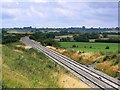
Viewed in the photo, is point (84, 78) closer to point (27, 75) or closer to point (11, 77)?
point (27, 75)

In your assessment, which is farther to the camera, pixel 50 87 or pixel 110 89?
pixel 110 89

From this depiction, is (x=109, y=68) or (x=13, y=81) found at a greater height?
(x=13, y=81)

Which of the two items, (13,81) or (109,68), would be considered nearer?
(13,81)

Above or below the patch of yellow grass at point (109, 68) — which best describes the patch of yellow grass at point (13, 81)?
above

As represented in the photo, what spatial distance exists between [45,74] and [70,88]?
581cm

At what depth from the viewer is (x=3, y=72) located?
29.8 metres

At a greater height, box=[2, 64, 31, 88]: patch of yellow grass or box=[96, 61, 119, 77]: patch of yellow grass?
box=[2, 64, 31, 88]: patch of yellow grass

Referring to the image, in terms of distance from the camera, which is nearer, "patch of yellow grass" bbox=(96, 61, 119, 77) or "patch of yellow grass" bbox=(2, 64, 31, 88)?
"patch of yellow grass" bbox=(2, 64, 31, 88)

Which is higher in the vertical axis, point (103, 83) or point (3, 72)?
point (3, 72)

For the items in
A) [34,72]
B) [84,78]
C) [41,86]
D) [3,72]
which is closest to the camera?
[41,86]

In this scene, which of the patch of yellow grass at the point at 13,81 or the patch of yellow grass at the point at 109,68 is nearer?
the patch of yellow grass at the point at 13,81

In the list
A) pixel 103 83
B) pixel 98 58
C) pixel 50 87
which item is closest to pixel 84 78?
pixel 103 83

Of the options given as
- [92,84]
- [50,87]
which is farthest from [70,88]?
[92,84]

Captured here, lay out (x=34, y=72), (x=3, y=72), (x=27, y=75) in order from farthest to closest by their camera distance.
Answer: (x=34, y=72) < (x=27, y=75) < (x=3, y=72)
